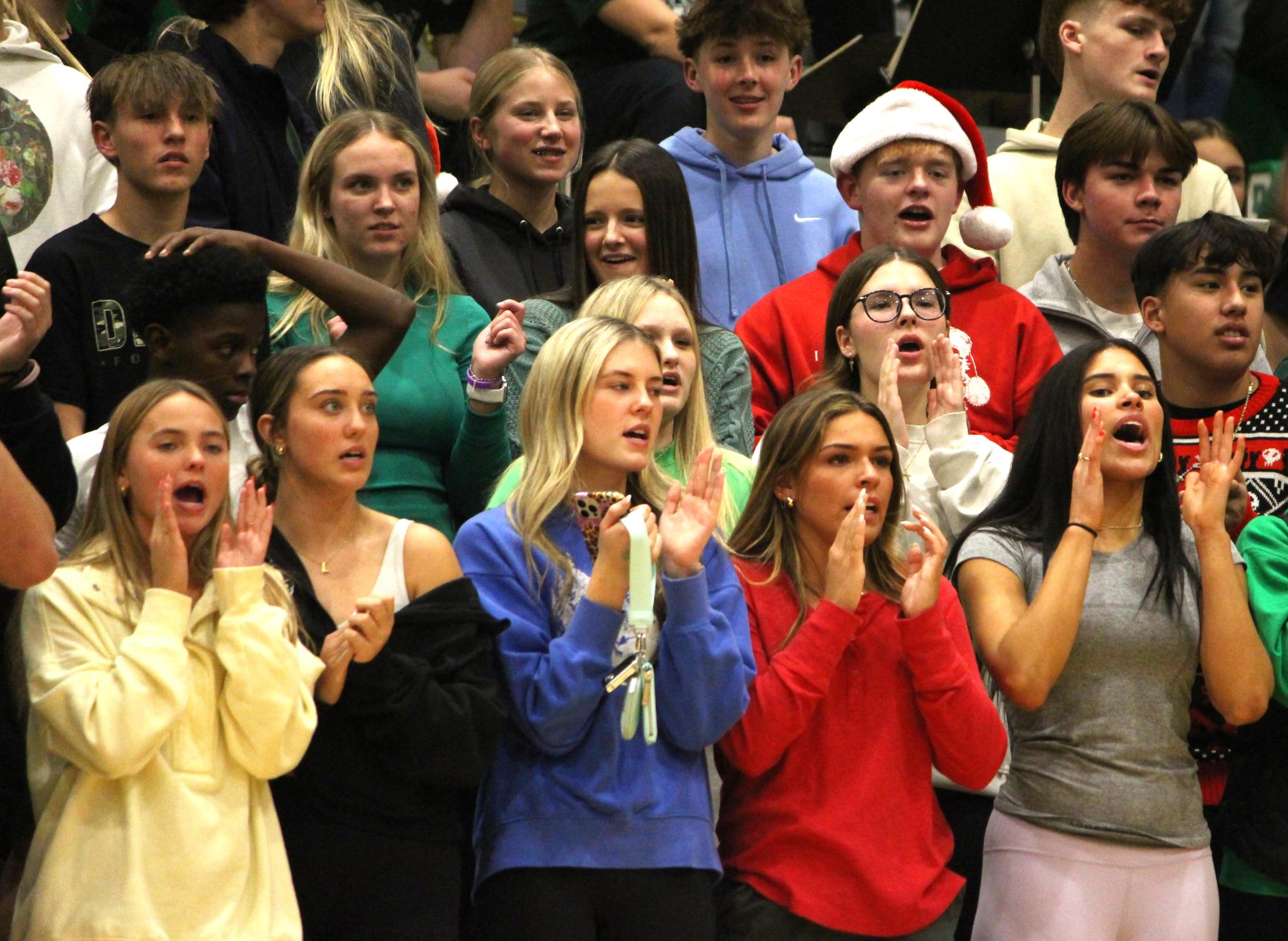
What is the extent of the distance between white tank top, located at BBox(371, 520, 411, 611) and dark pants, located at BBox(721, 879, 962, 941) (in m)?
0.84

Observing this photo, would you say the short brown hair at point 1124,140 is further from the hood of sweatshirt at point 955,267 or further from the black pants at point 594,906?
the black pants at point 594,906

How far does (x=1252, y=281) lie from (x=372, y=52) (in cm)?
255

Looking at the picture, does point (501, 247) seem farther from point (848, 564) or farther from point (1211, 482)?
point (1211, 482)

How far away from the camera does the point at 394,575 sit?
10.8 ft

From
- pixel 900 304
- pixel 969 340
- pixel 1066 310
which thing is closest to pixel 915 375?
pixel 900 304

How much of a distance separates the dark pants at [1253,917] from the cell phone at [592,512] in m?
1.52

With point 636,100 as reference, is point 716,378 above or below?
below

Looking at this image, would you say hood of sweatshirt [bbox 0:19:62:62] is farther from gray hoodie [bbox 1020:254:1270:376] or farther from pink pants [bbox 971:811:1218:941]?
pink pants [bbox 971:811:1218:941]

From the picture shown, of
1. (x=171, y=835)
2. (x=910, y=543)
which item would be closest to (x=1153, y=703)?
(x=910, y=543)

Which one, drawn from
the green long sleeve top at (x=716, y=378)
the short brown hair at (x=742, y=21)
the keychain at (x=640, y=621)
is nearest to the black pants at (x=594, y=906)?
the keychain at (x=640, y=621)

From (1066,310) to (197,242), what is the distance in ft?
7.74

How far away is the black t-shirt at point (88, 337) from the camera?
3904 mm

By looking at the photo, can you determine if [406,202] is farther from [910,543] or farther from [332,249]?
[910,543]

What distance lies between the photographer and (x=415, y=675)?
3.13 m
